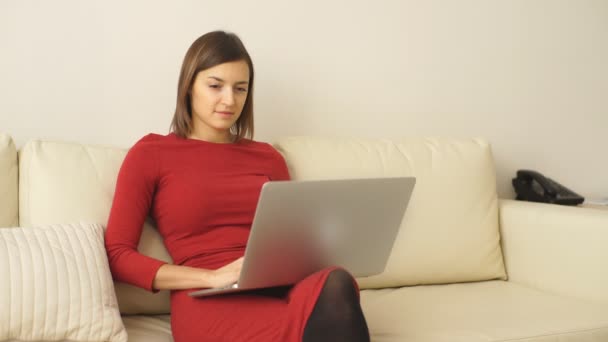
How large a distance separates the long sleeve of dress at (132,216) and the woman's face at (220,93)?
184 millimetres

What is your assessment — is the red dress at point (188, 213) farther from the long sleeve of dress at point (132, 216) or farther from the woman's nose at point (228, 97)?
the woman's nose at point (228, 97)

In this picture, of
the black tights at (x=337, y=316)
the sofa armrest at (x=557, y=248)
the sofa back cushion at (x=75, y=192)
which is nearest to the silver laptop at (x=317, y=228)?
the black tights at (x=337, y=316)

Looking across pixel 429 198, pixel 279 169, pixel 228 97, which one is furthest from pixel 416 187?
pixel 228 97

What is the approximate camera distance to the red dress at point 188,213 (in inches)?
50.7

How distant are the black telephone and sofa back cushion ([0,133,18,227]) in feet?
6.31

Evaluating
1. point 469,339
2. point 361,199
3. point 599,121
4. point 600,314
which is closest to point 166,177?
point 361,199

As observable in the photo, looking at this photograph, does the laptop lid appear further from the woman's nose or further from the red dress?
the woman's nose

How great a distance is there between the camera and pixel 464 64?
2381 mm

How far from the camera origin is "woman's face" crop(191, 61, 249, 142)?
5.10ft

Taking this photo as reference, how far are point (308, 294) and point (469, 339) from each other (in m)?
0.48

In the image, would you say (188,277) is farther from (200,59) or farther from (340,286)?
(200,59)

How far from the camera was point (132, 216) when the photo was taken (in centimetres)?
143

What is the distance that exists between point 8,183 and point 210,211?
1.77 ft

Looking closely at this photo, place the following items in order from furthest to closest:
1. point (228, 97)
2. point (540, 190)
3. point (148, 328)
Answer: point (540, 190)
point (228, 97)
point (148, 328)
